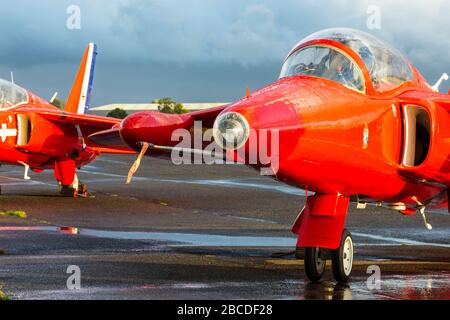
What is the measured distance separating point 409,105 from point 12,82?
1679 cm

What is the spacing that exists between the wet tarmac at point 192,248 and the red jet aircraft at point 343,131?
2.90ft

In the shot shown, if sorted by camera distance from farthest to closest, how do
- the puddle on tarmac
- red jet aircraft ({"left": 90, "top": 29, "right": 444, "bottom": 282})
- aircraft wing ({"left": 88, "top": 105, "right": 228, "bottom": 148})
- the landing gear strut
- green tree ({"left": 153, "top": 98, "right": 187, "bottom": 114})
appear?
green tree ({"left": 153, "top": 98, "right": 187, "bottom": 114}) < the landing gear strut < the puddle on tarmac < aircraft wing ({"left": 88, "top": 105, "right": 228, "bottom": 148}) < red jet aircraft ({"left": 90, "top": 29, "right": 444, "bottom": 282})

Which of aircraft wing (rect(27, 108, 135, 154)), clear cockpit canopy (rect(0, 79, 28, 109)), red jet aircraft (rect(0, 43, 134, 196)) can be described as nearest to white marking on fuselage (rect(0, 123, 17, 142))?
red jet aircraft (rect(0, 43, 134, 196))

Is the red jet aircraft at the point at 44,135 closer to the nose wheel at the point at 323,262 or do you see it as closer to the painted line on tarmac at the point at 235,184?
the painted line on tarmac at the point at 235,184

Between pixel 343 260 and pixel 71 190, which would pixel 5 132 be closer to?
pixel 71 190

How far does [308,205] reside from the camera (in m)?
12.0

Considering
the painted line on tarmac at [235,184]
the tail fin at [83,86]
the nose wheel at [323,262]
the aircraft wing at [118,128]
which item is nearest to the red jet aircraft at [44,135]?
the tail fin at [83,86]

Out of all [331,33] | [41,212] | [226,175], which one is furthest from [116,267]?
[226,175]

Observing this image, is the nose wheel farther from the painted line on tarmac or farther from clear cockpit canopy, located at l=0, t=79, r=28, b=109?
the painted line on tarmac

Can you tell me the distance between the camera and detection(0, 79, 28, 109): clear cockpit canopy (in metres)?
25.6

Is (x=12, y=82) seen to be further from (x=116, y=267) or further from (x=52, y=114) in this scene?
(x=116, y=267)

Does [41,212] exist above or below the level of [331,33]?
below

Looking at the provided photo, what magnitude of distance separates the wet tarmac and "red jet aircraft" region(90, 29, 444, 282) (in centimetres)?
88

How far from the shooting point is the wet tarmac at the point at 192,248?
11.1 metres
